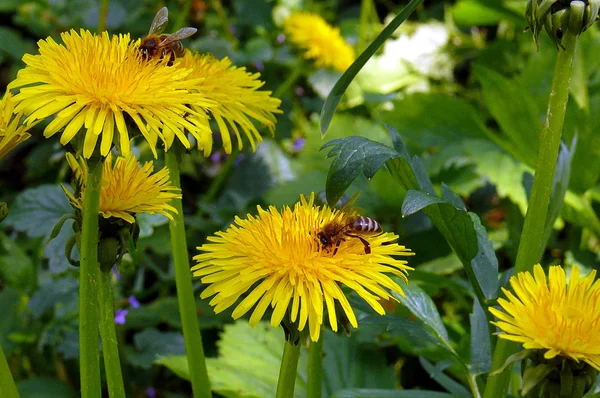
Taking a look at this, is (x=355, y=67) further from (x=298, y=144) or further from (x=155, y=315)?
(x=298, y=144)

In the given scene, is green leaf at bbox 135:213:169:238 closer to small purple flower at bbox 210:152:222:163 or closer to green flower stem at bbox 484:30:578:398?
green flower stem at bbox 484:30:578:398

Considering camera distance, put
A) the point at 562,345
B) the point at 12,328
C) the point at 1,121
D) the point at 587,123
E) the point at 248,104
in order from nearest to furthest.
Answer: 1. the point at 562,345
2. the point at 1,121
3. the point at 248,104
4. the point at 12,328
5. the point at 587,123

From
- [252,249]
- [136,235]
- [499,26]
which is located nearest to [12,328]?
[136,235]

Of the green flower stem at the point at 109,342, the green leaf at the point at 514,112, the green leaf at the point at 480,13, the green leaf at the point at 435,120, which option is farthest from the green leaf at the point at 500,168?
the green flower stem at the point at 109,342

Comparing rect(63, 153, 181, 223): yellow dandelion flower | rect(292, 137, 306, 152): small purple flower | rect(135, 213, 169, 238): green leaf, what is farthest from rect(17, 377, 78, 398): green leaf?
rect(292, 137, 306, 152): small purple flower

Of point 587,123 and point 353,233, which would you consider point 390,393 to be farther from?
point 587,123

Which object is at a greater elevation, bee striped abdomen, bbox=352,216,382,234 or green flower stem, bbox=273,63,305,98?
green flower stem, bbox=273,63,305,98

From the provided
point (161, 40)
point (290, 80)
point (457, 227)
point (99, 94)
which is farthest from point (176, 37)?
point (290, 80)
